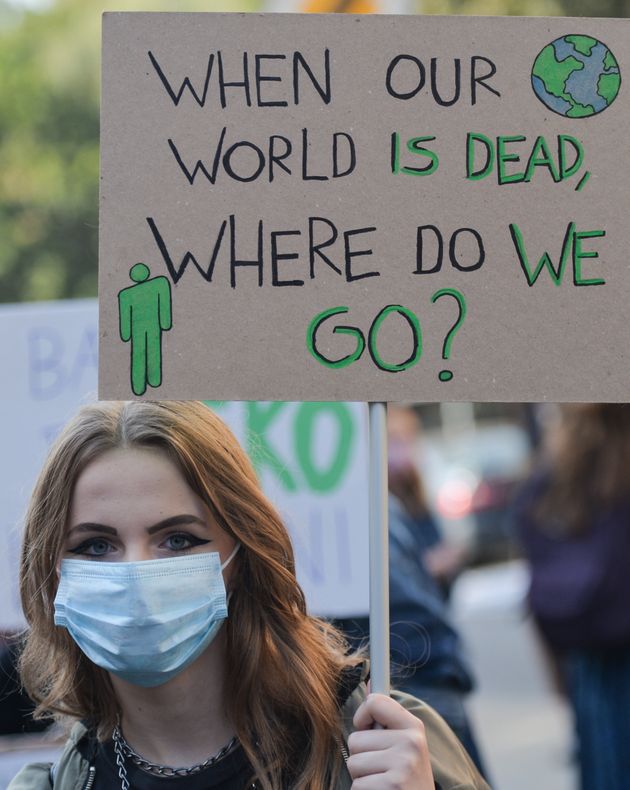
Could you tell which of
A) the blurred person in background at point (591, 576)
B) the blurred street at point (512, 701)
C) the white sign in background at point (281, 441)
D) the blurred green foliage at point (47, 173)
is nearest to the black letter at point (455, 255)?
the white sign in background at point (281, 441)

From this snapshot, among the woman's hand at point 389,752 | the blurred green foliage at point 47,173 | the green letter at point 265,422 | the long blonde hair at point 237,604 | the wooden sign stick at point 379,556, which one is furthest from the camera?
the blurred green foliage at point 47,173

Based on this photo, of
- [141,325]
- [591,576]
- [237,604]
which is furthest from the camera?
[591,576]

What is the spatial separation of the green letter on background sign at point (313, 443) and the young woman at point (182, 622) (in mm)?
1589

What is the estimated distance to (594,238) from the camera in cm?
225

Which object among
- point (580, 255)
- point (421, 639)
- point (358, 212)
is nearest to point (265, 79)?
point (358, 212)

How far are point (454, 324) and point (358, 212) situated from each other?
0.81 ft

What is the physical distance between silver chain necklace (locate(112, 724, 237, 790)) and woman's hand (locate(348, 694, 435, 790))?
0.28 m

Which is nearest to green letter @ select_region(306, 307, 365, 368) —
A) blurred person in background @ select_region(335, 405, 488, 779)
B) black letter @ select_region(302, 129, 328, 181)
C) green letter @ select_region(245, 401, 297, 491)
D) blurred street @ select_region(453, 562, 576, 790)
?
black letter @ select_region(302, 129, 328, 181)

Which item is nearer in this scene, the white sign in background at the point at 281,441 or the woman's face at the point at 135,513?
the woman's face at the point at 135,513

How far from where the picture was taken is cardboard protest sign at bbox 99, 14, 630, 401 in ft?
7.26

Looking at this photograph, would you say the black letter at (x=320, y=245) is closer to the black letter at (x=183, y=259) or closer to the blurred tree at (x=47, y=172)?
the black letter at (x=183, y=259)

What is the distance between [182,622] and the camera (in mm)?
2305

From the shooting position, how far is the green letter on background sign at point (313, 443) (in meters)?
4.06

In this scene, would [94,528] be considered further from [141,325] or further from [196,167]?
[196,167]
